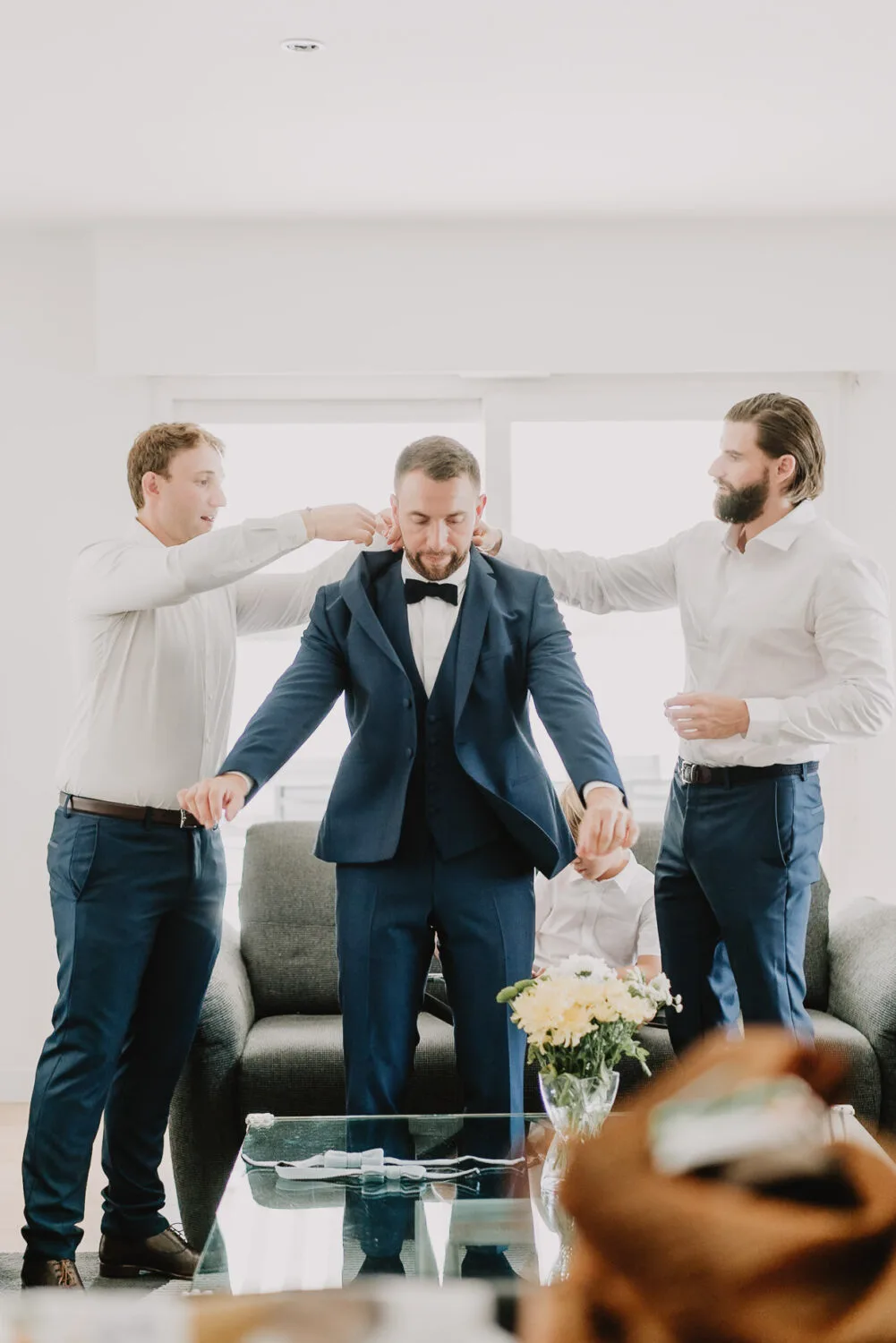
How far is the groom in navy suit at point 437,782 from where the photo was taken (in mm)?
2365

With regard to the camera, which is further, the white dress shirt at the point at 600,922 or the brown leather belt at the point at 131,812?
the white dress shirt at the point at 600,922

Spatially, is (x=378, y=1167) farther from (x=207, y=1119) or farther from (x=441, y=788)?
(x=207, y=1119)

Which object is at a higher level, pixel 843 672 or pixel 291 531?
pixel 291 531

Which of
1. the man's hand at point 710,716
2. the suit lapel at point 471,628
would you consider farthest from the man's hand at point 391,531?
the man's hand at point 710,716

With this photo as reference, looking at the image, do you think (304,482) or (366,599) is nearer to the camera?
(366,599)

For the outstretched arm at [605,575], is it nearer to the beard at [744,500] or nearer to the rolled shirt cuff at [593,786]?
the beard at [744,500]

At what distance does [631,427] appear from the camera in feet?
14.6

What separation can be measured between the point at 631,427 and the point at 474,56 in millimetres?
1617

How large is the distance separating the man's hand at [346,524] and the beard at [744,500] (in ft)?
2.55

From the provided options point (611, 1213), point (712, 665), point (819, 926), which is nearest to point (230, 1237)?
point (712, 665)

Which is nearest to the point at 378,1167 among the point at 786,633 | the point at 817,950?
the point at 786,633

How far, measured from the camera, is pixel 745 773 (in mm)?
2715

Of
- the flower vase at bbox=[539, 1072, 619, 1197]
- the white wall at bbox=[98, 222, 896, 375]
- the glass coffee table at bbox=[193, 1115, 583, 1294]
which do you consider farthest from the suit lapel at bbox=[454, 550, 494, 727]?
the white wall at bbox=[98, 222, 896, 375]

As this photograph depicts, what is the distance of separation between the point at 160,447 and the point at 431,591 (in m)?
0.79
